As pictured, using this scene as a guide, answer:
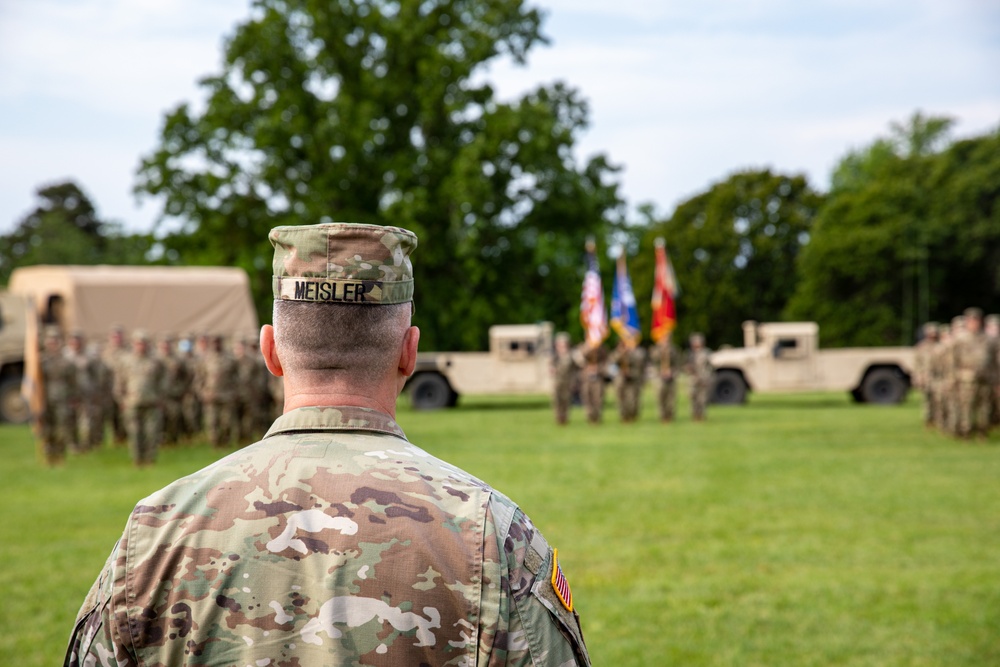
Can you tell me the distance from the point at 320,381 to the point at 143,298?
2230 centimetres

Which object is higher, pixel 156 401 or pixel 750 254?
pixel 750 254

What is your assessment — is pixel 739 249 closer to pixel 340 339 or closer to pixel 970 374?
pixel 970 374

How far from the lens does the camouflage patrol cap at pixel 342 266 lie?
6.91ft

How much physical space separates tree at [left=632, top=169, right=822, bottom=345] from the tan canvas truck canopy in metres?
34.6

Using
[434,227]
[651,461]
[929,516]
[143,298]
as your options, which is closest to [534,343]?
[434,227]

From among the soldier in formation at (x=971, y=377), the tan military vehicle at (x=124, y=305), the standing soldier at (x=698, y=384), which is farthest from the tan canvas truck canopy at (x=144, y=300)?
the soldier in formation at (x=971, y=377)

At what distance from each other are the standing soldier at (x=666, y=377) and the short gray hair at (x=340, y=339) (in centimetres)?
1990

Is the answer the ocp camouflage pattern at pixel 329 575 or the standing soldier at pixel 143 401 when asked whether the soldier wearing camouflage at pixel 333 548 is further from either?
the standing soldier at pixel 143 401

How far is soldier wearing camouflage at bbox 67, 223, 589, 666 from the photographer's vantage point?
1.97 m

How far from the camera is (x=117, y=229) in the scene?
6456cm

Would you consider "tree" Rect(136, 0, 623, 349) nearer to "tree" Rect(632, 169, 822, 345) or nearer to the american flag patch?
"tree" Rect(632, 169, 822, 345)

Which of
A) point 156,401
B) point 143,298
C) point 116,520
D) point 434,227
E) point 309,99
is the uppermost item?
point 309,99

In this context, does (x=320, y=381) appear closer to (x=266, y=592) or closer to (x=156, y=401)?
(x=266, y=592)

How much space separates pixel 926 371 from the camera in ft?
63.6
